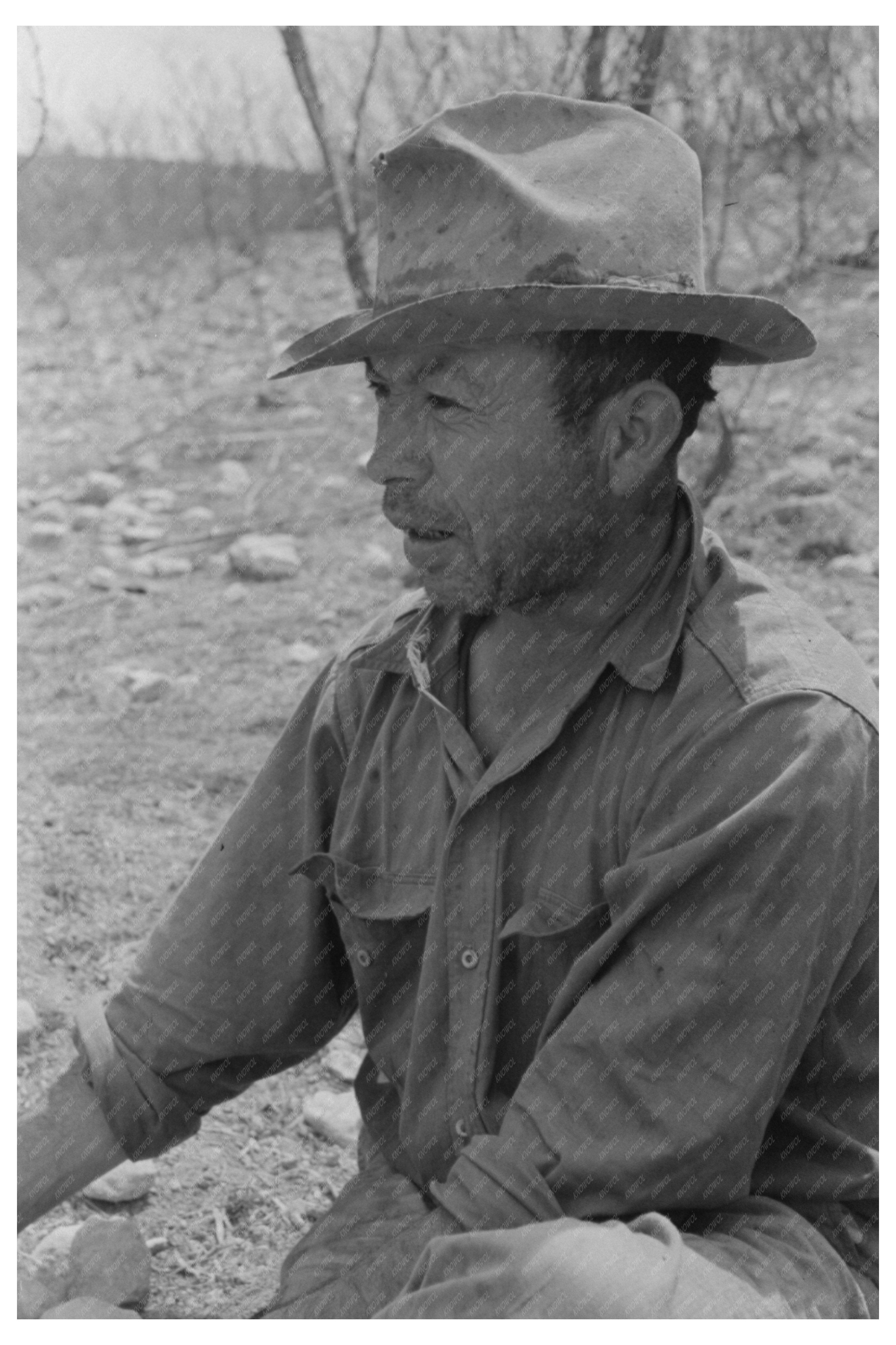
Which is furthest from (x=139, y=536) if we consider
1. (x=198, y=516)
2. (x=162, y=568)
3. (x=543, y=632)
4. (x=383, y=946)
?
(x=543, y=632)

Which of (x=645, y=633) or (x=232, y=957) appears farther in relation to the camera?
(x=232, y=957)

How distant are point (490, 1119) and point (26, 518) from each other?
17.8 feet

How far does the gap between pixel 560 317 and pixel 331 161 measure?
3.74 metres

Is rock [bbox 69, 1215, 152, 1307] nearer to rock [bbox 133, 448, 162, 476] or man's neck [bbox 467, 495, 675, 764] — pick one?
man's neck [bbox 467, 495, 675, 764]

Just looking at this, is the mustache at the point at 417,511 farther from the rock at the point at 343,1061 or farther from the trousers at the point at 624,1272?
the rock at the point at 343,1061

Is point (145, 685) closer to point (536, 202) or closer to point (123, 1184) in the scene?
point (123, 1184)

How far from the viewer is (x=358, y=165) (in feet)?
24.5

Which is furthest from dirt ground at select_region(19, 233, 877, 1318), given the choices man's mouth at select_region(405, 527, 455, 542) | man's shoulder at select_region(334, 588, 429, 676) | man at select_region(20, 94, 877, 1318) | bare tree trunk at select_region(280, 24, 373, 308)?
man's mouth at select_region(405, 527, 455, 542)

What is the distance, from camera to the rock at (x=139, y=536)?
678 cm

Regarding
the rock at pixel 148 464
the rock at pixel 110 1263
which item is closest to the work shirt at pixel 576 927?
the rock at pixel 110 1263

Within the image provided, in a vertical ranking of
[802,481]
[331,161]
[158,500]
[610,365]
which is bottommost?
[158,500]

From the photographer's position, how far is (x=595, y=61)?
536cm

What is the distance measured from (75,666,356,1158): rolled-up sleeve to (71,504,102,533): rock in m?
4.64
